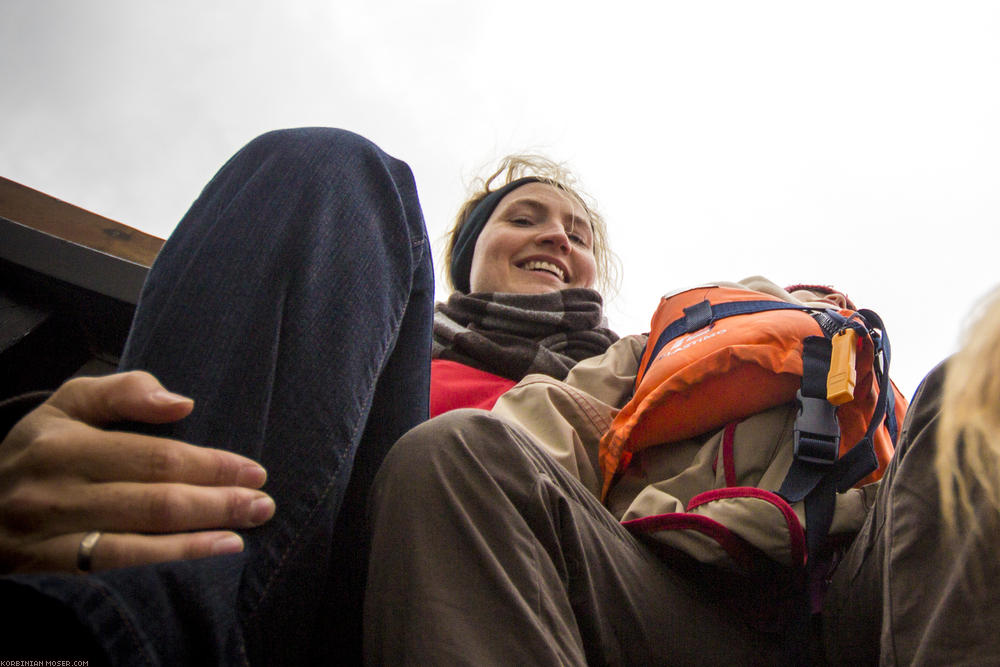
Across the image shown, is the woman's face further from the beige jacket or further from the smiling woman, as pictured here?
the beige jacket

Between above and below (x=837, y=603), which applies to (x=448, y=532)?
above

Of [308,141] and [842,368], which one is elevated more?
[308,141]

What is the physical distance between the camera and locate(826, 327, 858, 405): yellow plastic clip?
2.87 feet

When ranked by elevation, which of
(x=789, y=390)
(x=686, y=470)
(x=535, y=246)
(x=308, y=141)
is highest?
(x=308, y=141)

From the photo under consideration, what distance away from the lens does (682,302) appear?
126 cm

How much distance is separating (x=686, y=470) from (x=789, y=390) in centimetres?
20

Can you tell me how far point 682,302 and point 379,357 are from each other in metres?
0.72

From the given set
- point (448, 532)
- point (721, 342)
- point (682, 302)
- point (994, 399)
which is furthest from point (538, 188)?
point (994, 399)

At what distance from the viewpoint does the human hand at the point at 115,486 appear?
0.45 m

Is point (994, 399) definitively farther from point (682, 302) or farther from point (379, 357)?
point (682, 302)

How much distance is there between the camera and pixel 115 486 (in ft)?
1.56

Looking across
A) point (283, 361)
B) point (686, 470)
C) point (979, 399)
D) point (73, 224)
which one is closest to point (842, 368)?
point (686, 470)

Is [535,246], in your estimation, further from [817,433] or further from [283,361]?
[283,361]

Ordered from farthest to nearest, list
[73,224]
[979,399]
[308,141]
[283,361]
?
[73,224] → [308,141] → [283,361] → [979,399]
